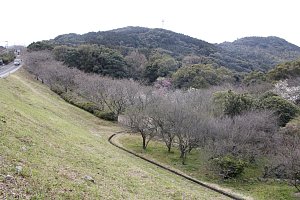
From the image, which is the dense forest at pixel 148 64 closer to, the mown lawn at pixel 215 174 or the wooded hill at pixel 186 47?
the wooded hill at pixel 186 47

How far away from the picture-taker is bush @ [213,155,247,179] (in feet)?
91.1

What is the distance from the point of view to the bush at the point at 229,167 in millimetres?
27766

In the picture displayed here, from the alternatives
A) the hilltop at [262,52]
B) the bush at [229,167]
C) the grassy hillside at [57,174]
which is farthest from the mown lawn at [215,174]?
the hilltop at [262,52]

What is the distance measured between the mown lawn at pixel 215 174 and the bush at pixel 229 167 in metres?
0.53

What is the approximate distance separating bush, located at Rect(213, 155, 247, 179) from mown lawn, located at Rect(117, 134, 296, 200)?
0.53 m

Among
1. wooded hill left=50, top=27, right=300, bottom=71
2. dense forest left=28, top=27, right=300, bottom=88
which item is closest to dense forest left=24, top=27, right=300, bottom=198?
dense forest left=28, top=27, right=300, bottom=88

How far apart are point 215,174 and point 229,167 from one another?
1.48 m

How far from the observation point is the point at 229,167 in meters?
Answer: 27.8

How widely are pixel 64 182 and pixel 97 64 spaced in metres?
67.1

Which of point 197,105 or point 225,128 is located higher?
point 197,105

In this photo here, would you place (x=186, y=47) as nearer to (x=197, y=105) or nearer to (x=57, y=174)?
(x=197, y=105)

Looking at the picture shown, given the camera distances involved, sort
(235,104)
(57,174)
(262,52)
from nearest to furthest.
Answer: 1. (57,174)
2. (235,104)
3. (262,52)

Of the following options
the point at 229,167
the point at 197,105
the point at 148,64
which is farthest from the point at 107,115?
the point at 148,64

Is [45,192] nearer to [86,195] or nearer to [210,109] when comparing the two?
[86,195]
